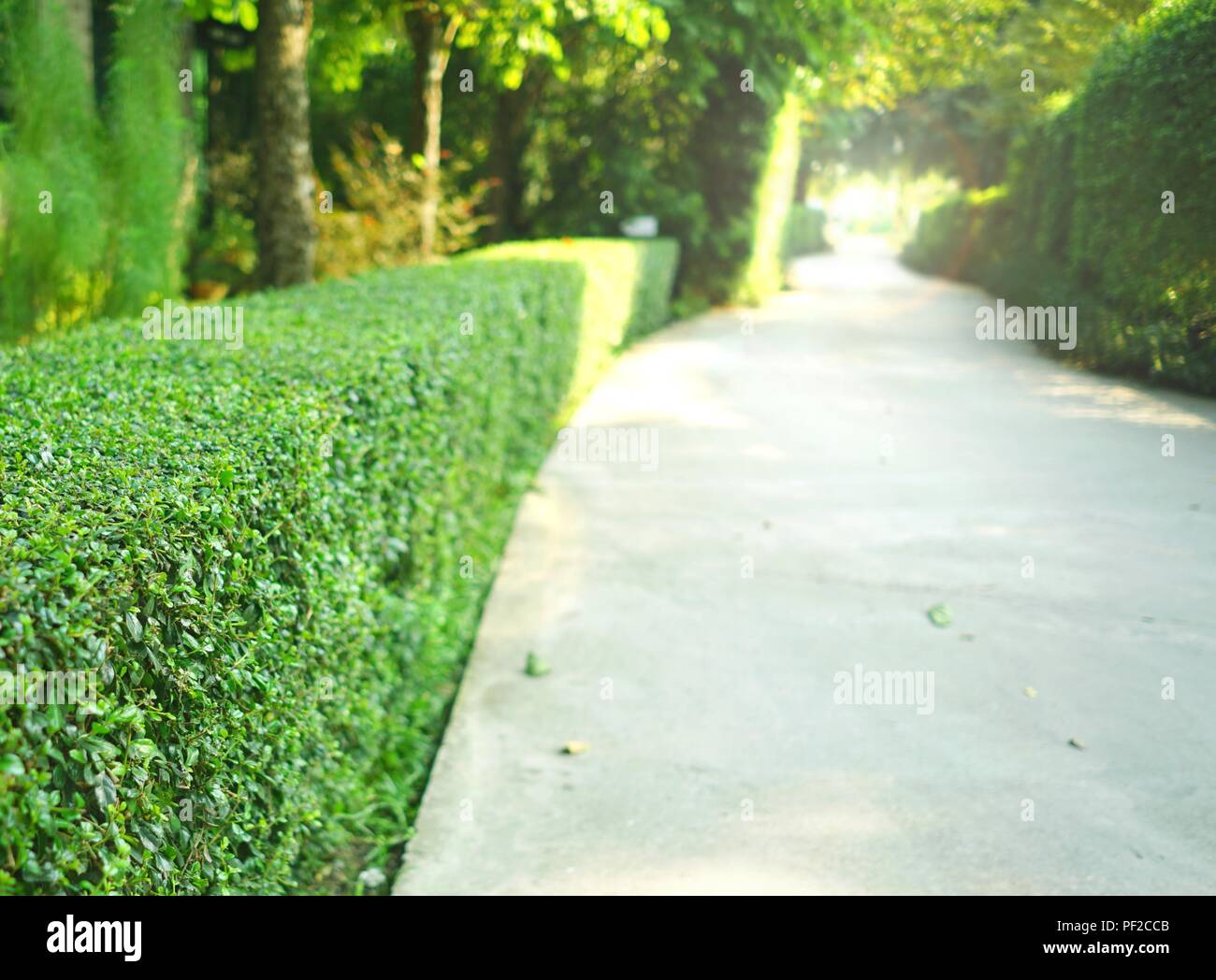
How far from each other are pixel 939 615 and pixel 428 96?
8.90 meters

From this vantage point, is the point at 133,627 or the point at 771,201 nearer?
the point at 133,627

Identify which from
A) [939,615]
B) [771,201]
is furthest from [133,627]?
[771,201]

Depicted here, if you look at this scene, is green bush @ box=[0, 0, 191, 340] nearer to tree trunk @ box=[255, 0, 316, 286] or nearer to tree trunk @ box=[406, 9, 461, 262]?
tree trunk @ box=[255, 0, 316, 286]

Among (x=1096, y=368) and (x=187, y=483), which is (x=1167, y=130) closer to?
(x=1096, y=368)

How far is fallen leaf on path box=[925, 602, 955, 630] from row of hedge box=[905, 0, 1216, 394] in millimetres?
2542

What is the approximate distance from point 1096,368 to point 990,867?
801 cm

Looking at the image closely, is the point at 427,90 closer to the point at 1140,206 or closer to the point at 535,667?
the point at 1140,206

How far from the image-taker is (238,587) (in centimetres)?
229

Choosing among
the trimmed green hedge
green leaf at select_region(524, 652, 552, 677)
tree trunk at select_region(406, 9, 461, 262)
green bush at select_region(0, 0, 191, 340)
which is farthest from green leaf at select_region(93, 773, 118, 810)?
tree trunk at select_region(406, 9, 461, 262)

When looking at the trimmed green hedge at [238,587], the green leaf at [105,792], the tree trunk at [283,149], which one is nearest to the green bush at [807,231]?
the tree trunk at [283,149]

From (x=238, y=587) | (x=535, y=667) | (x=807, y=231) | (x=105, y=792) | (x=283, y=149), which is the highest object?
(x=807, y=231)

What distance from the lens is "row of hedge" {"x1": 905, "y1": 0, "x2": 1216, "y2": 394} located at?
242 inches

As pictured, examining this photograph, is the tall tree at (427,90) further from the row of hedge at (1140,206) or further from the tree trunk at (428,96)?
the row of hedge at (1140,206)

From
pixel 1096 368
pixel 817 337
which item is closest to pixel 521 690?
pixel 1096 368
